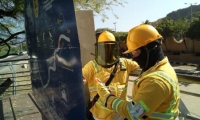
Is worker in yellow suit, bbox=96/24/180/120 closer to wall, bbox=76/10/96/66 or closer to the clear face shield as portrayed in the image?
the clear face shield

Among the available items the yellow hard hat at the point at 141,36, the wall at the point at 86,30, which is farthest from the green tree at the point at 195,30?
the yellow hard hat at the point at 141,36

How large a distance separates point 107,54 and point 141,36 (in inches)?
35.2

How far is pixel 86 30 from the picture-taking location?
322 centimetres

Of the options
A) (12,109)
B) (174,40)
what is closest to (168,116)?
(12,109)

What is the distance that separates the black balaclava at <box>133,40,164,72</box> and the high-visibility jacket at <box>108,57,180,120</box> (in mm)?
45

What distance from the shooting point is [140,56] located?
175cm

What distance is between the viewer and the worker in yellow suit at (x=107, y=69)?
8.18 ft

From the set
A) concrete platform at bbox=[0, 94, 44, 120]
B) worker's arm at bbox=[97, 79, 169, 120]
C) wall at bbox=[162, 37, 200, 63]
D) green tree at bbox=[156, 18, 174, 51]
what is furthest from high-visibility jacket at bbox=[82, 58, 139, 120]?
green tree at bbox=[156, 18, 174, 51]

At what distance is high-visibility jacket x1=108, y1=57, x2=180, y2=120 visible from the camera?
4.70 feet

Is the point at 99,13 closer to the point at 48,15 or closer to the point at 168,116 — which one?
the point at 48,15

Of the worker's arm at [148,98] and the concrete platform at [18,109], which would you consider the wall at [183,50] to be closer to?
the concrete platform at [18,109]

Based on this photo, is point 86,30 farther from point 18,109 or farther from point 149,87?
point 18,109

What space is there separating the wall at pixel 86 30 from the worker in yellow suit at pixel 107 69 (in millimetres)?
589

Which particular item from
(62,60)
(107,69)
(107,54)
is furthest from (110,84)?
(62,60)
